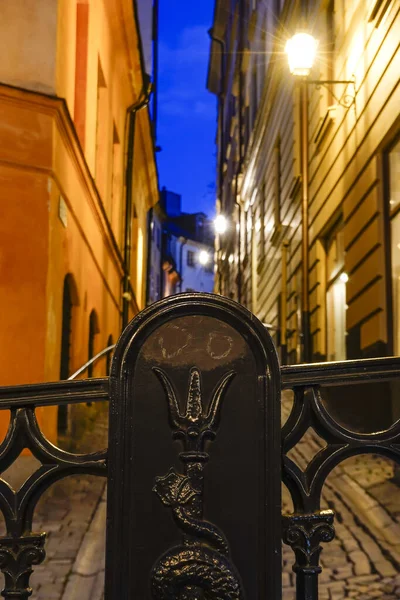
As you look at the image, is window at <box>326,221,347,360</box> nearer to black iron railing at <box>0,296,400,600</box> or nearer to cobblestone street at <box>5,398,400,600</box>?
cobblestone street at <box>5,398,400,600</box>

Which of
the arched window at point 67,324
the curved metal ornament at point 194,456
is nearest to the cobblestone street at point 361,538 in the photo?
the curved metal ornament at point 194,456

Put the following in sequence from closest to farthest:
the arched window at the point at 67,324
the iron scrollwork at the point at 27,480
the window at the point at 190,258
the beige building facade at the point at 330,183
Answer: the iron scrollwork at the point at 27,480 → the beige building facade at the point at 330,183 → the arched window at the point at 67,324 → the window at the point at 190,258

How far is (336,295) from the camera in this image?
10.9m

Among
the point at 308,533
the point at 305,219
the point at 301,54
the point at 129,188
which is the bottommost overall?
the point at 308,533

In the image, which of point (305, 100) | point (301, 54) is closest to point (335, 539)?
point (301, 54)

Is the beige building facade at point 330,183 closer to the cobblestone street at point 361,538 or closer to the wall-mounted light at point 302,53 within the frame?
the wall-mounted light at point 302,53

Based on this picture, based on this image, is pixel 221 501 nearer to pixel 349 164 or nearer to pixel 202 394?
pixel 202 394

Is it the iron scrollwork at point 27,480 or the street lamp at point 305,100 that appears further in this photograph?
the street lamp at point 305,100

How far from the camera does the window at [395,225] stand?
7.68 m

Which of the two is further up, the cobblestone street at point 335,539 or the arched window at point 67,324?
the arched window at point 67,324

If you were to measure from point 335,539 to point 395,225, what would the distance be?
3.58 metres

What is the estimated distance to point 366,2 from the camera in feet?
28.2

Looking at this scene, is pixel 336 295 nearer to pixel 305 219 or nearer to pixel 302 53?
pixel 305 219

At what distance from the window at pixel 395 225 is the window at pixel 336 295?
2265mm
